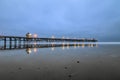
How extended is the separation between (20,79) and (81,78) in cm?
401

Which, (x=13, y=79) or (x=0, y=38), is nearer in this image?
(x=13, y=79)

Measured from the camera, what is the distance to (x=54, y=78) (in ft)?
27.2

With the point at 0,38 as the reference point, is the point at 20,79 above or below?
below

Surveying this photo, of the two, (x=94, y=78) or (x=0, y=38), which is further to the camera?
(x=0, y=38)

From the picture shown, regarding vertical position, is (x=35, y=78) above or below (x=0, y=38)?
below

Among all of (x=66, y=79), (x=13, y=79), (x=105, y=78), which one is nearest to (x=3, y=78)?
(x=13, y=79)

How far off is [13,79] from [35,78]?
1.38 meters

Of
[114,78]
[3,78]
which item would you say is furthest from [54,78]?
[114,78]

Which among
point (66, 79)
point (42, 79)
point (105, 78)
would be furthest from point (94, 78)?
point (42, 79)

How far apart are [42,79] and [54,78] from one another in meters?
0.80

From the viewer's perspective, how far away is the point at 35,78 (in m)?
8.28

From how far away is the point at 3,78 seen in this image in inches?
321

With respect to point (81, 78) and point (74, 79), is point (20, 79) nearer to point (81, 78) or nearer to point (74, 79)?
point (74, 79)

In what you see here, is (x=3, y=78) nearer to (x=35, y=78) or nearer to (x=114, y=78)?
(x=35, y=78)
